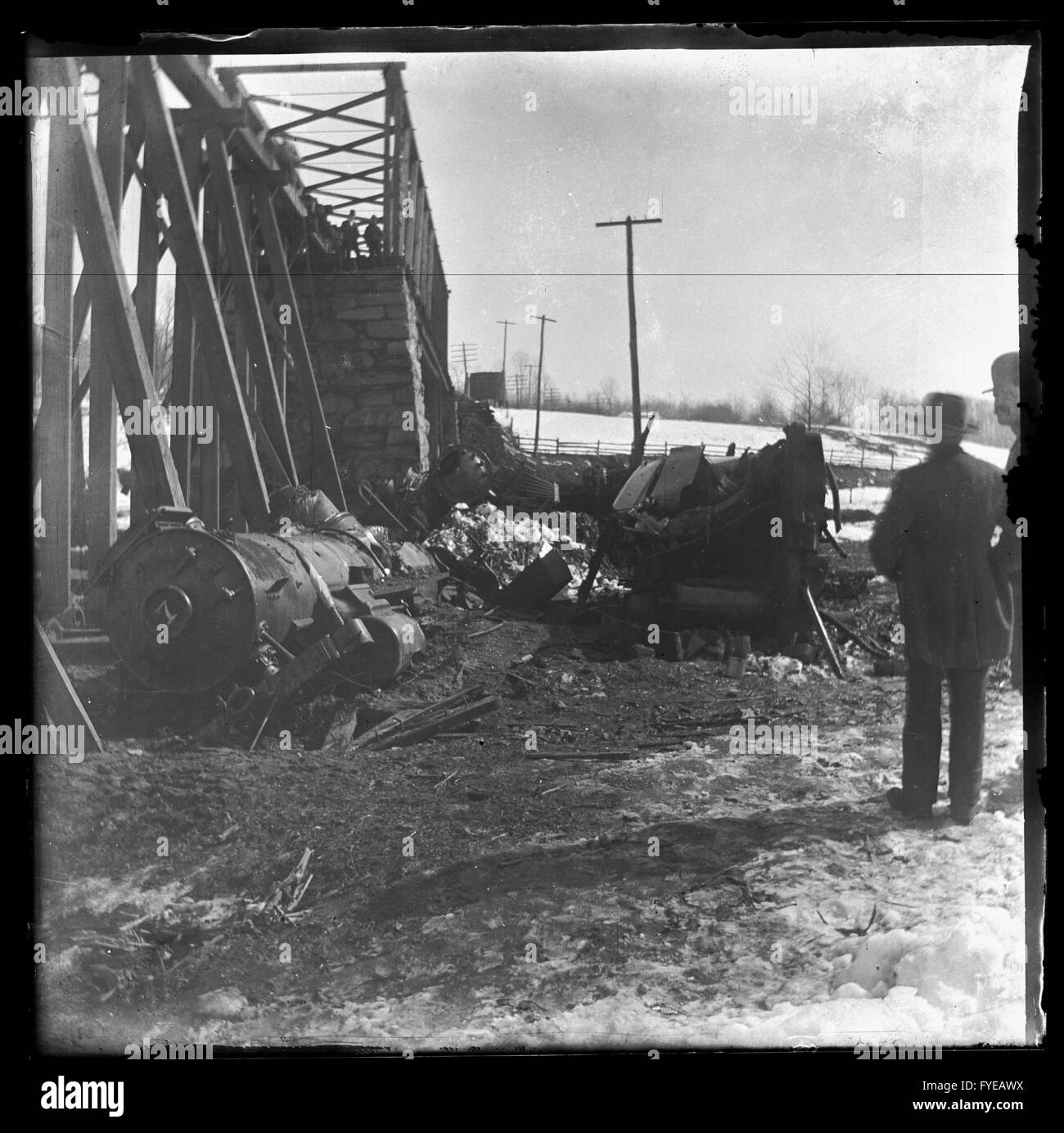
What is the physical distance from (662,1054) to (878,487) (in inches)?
92.5

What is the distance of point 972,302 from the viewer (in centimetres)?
305

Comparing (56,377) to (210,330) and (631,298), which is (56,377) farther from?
(631,298)

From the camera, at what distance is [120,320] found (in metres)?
3.05

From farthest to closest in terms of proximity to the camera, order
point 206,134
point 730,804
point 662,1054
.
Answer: point 206,134 < point 730,804 < point 662,1054

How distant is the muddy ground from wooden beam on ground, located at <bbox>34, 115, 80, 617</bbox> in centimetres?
48

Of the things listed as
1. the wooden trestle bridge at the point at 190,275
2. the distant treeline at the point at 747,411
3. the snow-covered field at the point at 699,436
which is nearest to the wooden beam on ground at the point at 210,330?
the wooden trestle bridge at the point at 190,275

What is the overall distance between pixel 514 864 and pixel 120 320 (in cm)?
271

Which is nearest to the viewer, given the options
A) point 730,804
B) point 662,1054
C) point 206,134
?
point 662,1054

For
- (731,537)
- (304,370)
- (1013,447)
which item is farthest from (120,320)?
(1013,447)

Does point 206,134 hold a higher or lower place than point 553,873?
higher

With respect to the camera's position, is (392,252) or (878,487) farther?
(392,252)
